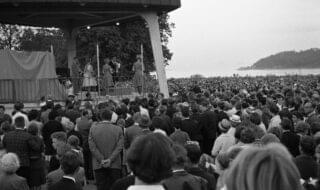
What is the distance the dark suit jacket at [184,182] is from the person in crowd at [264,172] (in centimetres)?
290

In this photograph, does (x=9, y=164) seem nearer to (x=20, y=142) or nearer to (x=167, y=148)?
(x=20, y=142)

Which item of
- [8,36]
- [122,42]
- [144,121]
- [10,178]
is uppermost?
[8,36]

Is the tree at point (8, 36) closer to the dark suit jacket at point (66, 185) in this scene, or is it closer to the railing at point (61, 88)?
the railing at point (61, 88)

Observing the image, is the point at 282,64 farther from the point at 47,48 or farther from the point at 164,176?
the point at 164,176

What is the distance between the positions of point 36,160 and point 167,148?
609 centimetres

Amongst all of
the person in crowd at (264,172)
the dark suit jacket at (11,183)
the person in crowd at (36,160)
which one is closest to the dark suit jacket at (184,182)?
the dark suit jacket at (11,183)

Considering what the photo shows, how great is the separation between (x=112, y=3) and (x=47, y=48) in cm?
4986

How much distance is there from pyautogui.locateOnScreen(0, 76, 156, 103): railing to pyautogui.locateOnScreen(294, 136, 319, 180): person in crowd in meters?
14.2

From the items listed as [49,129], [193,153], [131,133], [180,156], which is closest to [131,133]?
[131,133]

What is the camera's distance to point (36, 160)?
31.4 ft

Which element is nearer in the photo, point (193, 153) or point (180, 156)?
point (180, 156)

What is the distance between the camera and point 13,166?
7.08 meters

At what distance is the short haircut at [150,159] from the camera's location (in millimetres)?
3932

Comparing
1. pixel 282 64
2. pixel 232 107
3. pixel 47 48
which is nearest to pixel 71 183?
pixel 232 107
